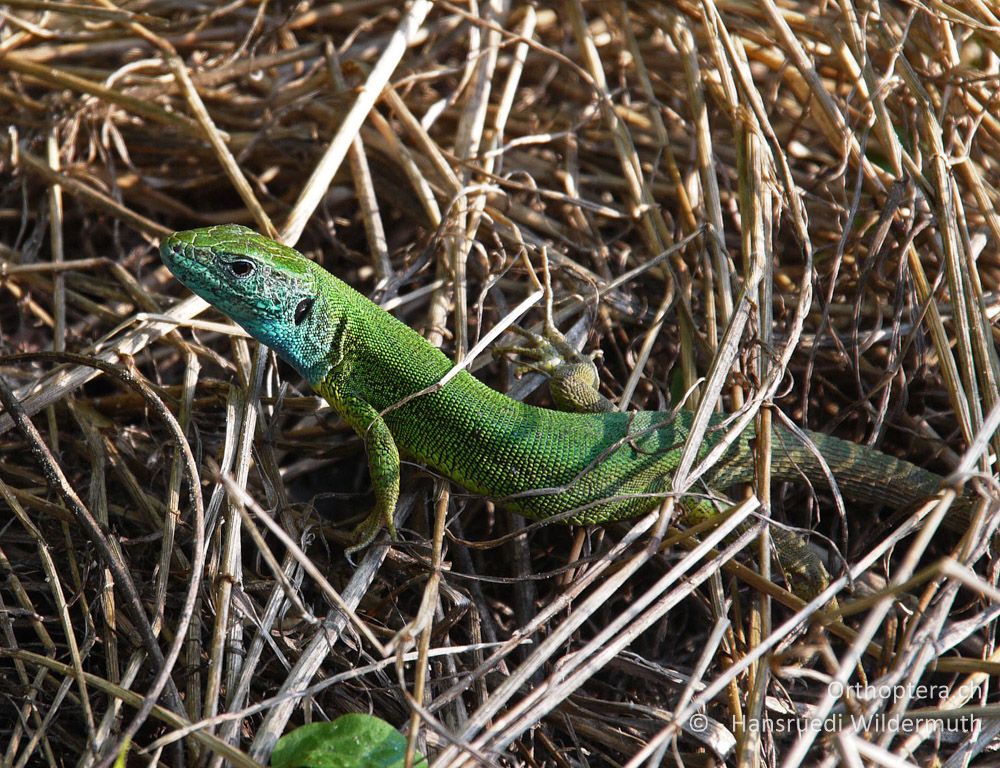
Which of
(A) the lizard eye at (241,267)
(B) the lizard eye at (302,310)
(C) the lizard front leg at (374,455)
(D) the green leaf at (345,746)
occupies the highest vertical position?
(A) the lizard eye at (241,267)

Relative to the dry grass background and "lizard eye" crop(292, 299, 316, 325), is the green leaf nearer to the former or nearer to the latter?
the dry grass background

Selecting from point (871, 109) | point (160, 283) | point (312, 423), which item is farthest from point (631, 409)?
point (160, 283)

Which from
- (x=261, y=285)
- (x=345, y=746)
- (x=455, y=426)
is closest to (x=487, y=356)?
(x=455, y=426)

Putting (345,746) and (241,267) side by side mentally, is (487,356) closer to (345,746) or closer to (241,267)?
(241,267)

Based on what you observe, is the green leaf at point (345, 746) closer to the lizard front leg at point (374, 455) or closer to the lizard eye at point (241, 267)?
the lizard front leg at point (374, 455)

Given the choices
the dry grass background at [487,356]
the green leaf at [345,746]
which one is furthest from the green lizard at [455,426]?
the green leaf at [345,746]

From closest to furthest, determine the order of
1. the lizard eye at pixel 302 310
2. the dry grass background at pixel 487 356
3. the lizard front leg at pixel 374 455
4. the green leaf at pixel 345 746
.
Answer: the green leaf at pixel 345 746
the dry grass background at pixel 487 356
the lizard front leg at pixel 374 455
the lizard eye at pixel 302 310

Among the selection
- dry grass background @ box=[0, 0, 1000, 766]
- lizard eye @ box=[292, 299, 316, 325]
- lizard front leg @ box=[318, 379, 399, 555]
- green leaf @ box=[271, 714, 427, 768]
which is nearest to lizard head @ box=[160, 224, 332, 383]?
lizard eye @ box=[292, 299, 316, 325]
